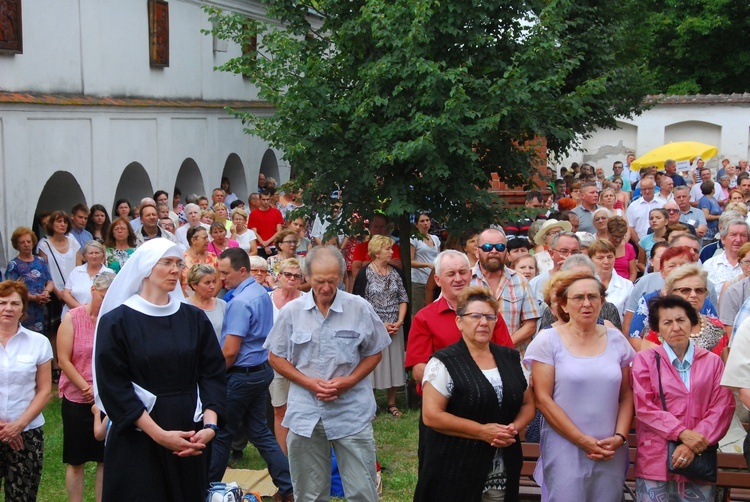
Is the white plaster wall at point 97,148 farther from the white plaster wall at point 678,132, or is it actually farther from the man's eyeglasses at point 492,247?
the white plaster wall at point 678,132

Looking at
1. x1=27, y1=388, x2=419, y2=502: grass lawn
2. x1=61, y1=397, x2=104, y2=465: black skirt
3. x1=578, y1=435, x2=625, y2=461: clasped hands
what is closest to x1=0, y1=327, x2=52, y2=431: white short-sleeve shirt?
x1=61, y1=397, x2=104, y2=465: black skirt

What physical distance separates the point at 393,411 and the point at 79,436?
4009 mm

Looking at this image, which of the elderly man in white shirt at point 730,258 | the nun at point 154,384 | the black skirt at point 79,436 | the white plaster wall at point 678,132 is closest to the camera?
the nun at point 154,384

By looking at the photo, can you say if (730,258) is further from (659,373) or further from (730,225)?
(659,373)

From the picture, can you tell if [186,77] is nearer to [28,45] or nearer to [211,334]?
[28,45]

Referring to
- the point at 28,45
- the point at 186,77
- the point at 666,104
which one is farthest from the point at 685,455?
the point at 666,104

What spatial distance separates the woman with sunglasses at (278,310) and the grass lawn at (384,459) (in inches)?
16.9

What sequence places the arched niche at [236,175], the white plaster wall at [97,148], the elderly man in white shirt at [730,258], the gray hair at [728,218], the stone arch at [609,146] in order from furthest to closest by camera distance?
the stone arch at [609,146] < the arched niche at [236,175] < the white plaster wall at [97,148] < the gray hair at [728,218] < the elderly man in white shirt at [730,258]

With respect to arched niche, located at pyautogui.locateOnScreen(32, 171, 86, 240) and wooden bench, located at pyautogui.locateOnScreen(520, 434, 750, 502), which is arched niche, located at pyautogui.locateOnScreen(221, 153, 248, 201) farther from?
wooden bench, located at pyautogui.locateOnScreen(520, 434, 750, 502)

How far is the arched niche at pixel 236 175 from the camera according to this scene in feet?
77.6

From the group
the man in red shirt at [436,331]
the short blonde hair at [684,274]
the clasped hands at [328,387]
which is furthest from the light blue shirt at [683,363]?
the clasped hands at [328,387]

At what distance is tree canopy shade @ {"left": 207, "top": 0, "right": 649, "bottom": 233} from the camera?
10977 millimetres

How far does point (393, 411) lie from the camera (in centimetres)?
1062

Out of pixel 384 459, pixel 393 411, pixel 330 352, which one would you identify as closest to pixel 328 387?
pixel 330 352
